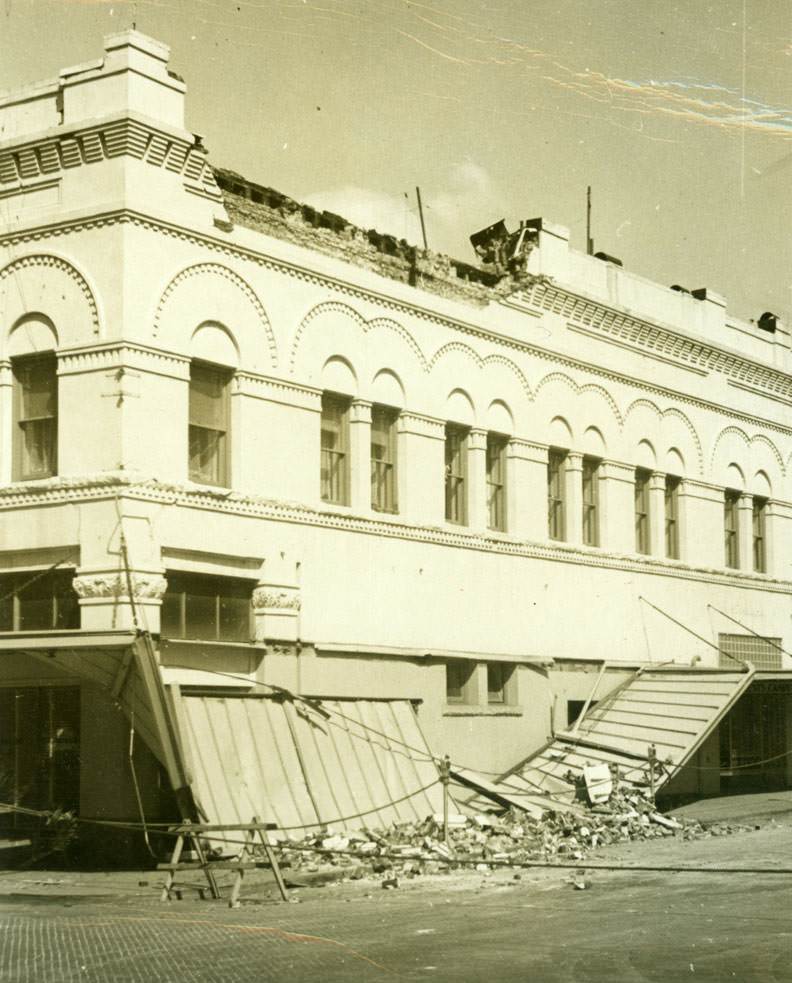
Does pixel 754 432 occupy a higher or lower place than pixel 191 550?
higher

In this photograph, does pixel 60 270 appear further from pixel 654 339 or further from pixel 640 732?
pixel 654 339

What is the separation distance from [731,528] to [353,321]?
563 inches

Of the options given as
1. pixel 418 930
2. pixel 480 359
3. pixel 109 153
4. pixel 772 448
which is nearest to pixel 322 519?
pixel 480 359

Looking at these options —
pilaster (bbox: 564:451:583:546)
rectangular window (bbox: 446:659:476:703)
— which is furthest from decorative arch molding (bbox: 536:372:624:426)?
rectangular window (bbox: 446:659:476:703)

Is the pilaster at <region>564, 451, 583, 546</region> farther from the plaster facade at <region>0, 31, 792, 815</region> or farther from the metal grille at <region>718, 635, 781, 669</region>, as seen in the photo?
the metal grille at <region>718, 635, 781, 669</region>

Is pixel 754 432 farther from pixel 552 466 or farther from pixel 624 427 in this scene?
pixel 552 466

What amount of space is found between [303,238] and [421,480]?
4669 millimetres

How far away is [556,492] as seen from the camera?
A: 2952cm

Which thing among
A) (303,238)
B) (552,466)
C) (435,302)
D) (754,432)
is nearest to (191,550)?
(303,238)

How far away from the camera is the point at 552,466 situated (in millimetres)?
29578

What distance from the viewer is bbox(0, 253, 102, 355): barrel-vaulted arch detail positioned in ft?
67.9

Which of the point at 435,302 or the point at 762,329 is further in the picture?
the point at 762,329

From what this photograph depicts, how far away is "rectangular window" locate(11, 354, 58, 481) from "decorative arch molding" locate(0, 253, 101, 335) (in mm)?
1059

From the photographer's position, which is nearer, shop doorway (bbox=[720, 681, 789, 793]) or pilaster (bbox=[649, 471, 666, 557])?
pilaster (bbox=[649, 471, 666, 557])
